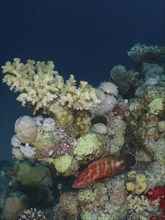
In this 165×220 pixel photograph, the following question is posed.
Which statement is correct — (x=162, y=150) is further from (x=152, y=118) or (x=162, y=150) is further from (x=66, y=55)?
(x=66, y=55)

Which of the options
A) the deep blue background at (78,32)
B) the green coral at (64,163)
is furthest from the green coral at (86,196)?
the deep blue background at (78,32)

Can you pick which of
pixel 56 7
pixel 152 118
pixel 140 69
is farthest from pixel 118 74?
pixel 56 7

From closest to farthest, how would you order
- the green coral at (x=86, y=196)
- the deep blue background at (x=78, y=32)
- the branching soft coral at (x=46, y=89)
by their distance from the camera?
the green coral at (x=86, y=196)
the branching soft coral at (x=46, y=89)
the deep blue background at (x=78, y=32)

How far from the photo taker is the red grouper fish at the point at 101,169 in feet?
17.0

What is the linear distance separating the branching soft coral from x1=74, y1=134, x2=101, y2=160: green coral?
534mm

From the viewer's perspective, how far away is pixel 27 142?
213 inches

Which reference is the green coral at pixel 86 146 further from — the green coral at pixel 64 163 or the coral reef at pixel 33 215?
the coral reef at pixel 33 215

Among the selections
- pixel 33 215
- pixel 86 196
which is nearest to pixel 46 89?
pixel 86 196

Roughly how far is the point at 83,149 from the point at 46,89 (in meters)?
1.15

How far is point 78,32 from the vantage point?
85.9 meters

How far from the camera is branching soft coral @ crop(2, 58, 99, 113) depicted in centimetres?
530

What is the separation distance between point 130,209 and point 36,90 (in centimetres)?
242

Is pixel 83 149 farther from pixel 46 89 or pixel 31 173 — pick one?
pixel 31 173

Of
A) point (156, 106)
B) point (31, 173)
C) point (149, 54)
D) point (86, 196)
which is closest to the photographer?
point (86, 196)
